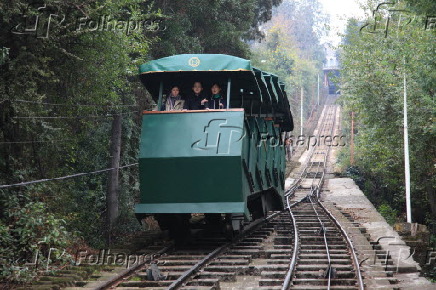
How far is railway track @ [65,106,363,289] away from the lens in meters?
8.81

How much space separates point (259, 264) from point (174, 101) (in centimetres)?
383

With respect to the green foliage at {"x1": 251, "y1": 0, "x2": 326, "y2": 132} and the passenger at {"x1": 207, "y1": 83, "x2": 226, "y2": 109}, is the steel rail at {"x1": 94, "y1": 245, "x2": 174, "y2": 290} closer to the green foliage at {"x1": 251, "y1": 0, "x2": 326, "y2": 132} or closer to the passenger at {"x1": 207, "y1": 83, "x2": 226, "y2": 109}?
the passenger at {"x1": 207, "y1": 83, "x2": 226, "y2": 109}

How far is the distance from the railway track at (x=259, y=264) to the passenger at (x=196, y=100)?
2959 mm

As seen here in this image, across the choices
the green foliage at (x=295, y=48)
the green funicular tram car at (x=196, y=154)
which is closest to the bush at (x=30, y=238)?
the green funicular tram car at (x=196, y=154)

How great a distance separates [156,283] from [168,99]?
→ 441 cm

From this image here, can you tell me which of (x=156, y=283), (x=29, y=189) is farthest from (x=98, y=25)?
(x=156, y=283)

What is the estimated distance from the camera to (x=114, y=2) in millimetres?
13742

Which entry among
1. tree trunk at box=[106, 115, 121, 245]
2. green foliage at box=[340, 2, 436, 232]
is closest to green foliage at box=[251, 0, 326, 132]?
green foliage at box=[340, 2, 436, 232]

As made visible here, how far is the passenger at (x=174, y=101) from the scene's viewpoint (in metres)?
11.8

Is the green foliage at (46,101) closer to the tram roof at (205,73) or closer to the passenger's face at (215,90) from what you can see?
the tram roof at (205,73)

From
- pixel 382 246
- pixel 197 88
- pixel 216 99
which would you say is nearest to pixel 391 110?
pixel 382 246

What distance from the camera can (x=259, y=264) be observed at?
10.3 m

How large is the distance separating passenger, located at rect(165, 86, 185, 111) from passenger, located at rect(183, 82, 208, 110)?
0.14m

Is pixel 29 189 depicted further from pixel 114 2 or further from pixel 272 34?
pixel 272 34
